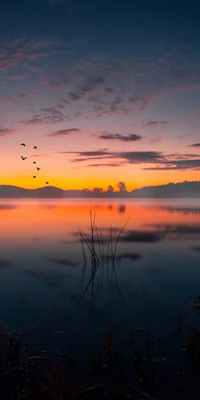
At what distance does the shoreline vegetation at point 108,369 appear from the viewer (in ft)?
26.1

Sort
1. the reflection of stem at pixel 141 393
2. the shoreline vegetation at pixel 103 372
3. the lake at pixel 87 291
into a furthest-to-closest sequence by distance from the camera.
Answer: the lake at pixel 87 291, the shoreline vegetation at pixel 103 372, the reflection of stem at pixel 141 393

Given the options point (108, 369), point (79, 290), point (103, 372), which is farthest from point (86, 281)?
point (103, 372)

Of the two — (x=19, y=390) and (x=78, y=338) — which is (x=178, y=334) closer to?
(x=78, y=338)

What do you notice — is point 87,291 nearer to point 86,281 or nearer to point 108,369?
point 86,281

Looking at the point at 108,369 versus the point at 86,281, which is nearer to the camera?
the point at 108,369

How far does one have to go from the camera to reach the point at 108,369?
30.3 feet

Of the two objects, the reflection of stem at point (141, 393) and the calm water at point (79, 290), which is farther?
the calm water at point (79, 290)

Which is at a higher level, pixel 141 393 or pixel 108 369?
pixel 141 393

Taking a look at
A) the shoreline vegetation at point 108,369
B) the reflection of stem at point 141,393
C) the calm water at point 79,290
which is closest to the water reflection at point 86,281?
the calm water at point 79,290

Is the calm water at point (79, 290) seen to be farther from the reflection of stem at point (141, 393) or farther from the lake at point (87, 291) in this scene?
the reflection of stem at point (141, 393)

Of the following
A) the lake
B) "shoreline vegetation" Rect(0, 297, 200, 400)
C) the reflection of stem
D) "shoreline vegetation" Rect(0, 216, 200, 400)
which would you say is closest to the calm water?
the lake

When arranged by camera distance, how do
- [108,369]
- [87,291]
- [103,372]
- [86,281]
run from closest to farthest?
[103,372] < [108,369] < [87,291] < [86,281]

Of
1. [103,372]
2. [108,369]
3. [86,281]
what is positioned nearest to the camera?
[103,372]

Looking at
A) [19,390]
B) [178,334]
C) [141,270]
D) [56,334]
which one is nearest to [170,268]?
[141,270]
